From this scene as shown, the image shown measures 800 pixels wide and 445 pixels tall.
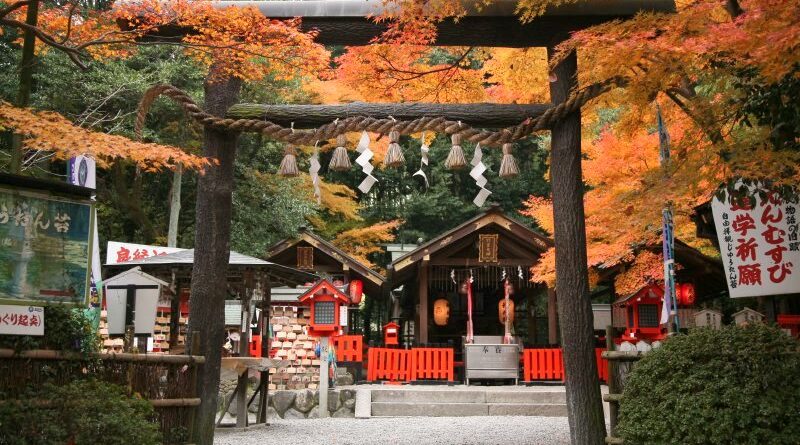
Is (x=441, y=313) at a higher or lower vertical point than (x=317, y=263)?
Result: lower

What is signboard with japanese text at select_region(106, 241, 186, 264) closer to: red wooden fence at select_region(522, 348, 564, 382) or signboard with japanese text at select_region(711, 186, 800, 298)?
red wooden fence at select_region(522, 348, 564, 382)

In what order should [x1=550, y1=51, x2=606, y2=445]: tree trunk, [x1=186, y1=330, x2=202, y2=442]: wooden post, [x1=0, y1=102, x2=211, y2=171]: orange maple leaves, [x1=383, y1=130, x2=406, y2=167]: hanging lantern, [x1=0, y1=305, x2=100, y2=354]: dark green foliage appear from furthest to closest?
[x1=383, y1=130, x2=406, y2=167]: hanging lantern, [x1=550, y1=51, x2=606, y2=445]: tree trunk, [x1=186, y1=330, x2=202, y2=442]: wooden post, [x1=0, y1=102, x2=211, y2=171]: orange maple leaves, [x1=0, y1=305, x2=100, y2=354]: dark green foliage

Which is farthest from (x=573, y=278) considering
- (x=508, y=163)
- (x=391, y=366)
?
(x=391, y=366)

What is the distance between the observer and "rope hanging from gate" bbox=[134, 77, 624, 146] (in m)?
8.27

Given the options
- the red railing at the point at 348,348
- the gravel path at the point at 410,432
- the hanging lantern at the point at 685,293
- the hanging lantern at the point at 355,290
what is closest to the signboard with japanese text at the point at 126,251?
the red railing at the point at 348,348

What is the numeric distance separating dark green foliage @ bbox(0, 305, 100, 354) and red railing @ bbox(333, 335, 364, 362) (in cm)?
1256

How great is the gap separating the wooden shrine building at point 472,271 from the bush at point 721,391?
1286cm

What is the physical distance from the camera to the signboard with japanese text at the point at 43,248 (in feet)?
19.6

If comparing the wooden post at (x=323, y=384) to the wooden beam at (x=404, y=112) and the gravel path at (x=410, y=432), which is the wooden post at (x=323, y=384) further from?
the wooden beam at (x=404, y=112)

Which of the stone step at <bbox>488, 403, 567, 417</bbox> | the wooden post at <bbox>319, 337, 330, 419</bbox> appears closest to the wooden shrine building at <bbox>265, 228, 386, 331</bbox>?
the wooden post at <bbox>319, 337, 330, 419</bbox>

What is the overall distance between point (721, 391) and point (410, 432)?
22.4ft

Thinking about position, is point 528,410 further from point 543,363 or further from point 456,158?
point 456,158

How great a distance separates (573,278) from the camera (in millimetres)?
8141

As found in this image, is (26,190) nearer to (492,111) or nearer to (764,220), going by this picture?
(492,111)
